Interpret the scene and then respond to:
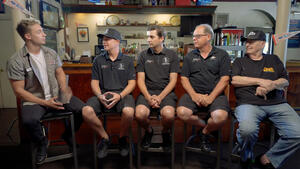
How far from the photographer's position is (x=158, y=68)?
7.05ft

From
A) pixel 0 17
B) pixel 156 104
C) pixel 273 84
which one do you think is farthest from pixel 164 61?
pixel 0 17

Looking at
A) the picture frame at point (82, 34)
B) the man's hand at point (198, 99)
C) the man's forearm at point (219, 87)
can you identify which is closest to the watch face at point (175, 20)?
the picture frame at point (82, 34)

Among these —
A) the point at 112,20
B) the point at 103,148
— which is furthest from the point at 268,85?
the point at 112,20

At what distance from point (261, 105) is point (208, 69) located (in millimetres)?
595

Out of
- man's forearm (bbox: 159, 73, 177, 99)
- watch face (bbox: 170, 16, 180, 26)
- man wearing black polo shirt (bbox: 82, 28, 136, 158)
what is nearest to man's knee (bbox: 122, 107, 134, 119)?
man wearing black polo shirt (bbox: 82, 28, 136, 158)

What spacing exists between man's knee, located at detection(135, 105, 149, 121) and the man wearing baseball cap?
0.83 meters

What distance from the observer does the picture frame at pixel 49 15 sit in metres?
3.36

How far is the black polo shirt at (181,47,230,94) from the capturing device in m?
2.03

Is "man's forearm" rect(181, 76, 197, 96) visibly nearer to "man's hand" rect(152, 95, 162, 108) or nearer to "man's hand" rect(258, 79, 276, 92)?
"man's hand" rect(152, 95, 162, 108)

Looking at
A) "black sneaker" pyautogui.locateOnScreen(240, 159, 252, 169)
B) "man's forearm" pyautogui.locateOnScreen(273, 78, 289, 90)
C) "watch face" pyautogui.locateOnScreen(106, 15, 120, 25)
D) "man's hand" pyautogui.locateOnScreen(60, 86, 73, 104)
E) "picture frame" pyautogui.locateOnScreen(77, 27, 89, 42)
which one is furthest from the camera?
"picture frame" pyautogui.locateOnScreen(77, 27, 89, 42)

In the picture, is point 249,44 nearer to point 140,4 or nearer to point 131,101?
point 131,101

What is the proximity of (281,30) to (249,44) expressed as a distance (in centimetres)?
97

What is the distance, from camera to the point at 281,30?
2590mm

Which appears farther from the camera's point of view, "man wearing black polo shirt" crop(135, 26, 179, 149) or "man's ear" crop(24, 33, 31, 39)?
"man wearing black polo shirt" crop(135, 26, 179, 149)
